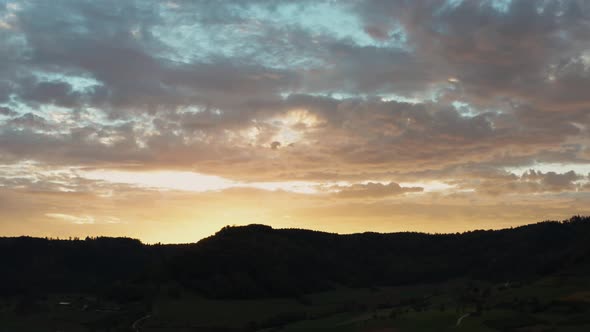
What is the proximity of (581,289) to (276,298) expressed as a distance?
360ft

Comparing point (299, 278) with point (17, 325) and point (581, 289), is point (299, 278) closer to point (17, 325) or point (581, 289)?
point (17, 325)

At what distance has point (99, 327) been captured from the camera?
431ft

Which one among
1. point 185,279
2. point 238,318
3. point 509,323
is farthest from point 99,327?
point 509,323

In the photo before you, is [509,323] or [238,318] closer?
[509,323]

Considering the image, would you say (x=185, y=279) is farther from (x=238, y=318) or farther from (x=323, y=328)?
(x=323, y=328)

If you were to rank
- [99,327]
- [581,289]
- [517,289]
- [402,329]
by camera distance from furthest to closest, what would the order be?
[99,327] < [517,289] < [581,289] < [402,329]

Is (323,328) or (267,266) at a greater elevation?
(267,266)

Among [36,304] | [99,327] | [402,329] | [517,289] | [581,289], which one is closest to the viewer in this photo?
[402,329]

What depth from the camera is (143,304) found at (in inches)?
5901

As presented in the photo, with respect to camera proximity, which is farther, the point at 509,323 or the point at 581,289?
the point at 581,289

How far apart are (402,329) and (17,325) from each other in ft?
309

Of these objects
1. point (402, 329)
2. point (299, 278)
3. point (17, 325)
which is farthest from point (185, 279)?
point (402, 329)

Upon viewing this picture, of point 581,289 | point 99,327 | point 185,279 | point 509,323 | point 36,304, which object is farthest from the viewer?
point 185,279

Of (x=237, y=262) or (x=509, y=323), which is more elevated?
(x=237, y=262)
